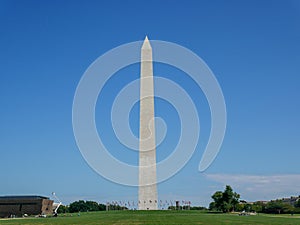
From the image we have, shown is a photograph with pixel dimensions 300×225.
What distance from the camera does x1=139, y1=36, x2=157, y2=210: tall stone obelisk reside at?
153ft

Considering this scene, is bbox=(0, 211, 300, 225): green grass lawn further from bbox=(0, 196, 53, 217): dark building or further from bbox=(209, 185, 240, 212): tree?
bbox=(0, 196, 53, 217): dark building

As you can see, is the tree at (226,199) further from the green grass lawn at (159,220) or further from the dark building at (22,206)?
the dark building at (22,206)

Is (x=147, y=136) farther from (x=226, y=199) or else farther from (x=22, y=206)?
(x=22, y=206)

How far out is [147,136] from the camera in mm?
46938

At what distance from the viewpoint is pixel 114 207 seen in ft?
288

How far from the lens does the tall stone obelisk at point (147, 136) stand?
46.7m

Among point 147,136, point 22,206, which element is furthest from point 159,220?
point 22,206

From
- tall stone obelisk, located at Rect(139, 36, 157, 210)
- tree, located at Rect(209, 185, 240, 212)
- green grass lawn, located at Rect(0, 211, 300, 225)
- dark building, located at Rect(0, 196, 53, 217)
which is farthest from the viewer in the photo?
dark building, located at Rect(0, 196, 53, 217)

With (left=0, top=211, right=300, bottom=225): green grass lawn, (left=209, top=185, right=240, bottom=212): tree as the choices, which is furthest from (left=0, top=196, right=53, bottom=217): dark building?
(left=0, top=211, right=300, bottom=225): green grass lawn

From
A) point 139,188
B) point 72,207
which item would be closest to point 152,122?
point 139,188

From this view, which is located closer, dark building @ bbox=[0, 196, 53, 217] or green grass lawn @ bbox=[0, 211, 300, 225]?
green grass lawn @ bbox=[0, 211, 300, 225]

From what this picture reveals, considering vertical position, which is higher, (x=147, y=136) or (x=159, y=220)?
(x=147, y=136)

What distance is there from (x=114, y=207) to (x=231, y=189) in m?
27.2

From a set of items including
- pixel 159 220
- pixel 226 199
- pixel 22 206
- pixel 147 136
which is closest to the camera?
pixel 159 220
